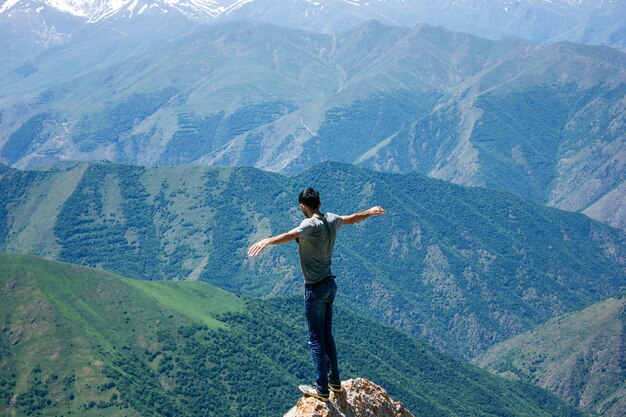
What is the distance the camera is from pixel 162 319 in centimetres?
15250

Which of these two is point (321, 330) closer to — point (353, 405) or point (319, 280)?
point (319, 280)

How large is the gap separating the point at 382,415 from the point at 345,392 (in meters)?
1.95

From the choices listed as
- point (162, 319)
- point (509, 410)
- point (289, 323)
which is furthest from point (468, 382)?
point (162, 319)

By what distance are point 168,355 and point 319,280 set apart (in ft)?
399

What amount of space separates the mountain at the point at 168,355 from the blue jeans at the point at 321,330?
103m

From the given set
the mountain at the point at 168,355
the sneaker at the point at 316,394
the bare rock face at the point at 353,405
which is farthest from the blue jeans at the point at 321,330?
the mountain at the point at 168,355

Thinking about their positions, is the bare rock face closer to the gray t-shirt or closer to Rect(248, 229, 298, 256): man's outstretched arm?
the gray t-shirt

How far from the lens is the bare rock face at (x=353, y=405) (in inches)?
1065

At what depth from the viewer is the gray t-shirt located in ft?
88.2

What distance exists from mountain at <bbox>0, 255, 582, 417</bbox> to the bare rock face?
331ft

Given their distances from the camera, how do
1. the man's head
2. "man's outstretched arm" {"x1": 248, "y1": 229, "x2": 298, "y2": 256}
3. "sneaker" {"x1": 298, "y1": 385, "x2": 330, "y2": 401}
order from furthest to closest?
"sneaker" {"x1": 298, "y1": 385, "x2": 330, "y2": 401}, the man's head, "man's outstretched arm" {"x1": 248, "y1": 229, "x2": 298, "y2": 256}

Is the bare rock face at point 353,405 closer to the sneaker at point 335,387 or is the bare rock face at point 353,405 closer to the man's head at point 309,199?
the sneaker at point 335,387

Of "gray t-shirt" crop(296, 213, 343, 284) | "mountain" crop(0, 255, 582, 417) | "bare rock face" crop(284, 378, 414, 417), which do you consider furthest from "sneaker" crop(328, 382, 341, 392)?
"mountain" crop(0, 255, 582, 417)

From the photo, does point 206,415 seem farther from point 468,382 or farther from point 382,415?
point 382,415
